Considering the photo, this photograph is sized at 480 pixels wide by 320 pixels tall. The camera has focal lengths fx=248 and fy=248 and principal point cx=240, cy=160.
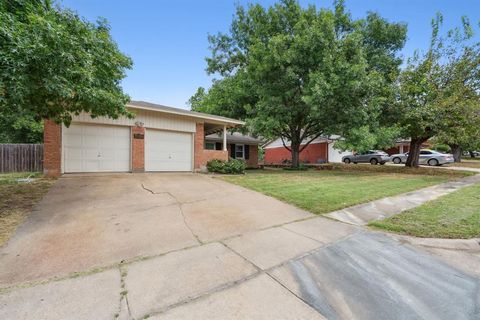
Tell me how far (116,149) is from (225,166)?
517cm

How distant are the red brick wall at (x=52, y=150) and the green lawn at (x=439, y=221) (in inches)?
435

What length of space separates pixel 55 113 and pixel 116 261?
18.1ft

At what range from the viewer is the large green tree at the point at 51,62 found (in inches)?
168

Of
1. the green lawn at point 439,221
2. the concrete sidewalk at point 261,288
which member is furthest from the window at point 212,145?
the concrete sidewalk at point 261,288

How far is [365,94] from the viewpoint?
13883mm

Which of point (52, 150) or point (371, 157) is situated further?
point (371, 157)

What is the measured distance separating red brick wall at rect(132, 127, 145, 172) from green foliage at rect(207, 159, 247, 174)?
3348 mm

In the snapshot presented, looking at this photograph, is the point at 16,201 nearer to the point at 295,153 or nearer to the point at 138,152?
the point at 138,152

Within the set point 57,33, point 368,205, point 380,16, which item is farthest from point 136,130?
point 380,16

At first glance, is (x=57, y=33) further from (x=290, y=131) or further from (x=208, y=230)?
(x=290, y=131)

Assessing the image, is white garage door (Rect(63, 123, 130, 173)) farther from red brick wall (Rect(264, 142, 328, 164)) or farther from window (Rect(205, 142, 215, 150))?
red brick wall (Rect(264, 142, 328, 164))

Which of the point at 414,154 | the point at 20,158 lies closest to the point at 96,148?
the point at 20,158

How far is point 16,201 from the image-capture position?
603 cm

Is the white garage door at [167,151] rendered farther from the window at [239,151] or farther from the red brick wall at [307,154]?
the red brick wall at [307,154]
